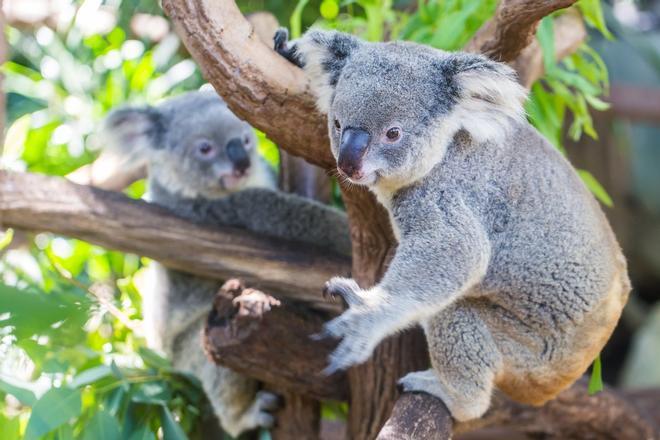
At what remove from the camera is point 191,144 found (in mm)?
4102

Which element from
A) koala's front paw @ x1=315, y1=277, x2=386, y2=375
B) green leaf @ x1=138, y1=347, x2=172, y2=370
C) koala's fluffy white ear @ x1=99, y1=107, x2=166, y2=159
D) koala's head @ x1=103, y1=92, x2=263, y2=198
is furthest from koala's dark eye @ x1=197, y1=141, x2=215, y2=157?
koala's front paw @ x1=315, y1=277, x2=386, y2=375

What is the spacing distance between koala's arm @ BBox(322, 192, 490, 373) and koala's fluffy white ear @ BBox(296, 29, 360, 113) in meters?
0.56

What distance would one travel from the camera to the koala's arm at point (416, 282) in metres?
2.45

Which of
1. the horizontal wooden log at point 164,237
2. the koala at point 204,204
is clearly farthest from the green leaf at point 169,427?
the horizontal wooden log at point 164,237

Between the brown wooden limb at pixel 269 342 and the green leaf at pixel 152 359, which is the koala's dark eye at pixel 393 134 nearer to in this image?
the brown wooden limb at pixel 269 342

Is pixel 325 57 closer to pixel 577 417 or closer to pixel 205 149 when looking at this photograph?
pixel 205 149

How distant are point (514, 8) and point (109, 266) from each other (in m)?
2.91

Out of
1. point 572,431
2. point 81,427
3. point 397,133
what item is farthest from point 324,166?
point 572,431

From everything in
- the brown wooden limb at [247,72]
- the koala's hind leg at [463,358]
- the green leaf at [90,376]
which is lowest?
the green leaf at [90,376]

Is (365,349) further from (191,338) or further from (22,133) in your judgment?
(22,133)

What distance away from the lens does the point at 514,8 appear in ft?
8.94

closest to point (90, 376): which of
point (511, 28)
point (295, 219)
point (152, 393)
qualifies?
point (152, 393)

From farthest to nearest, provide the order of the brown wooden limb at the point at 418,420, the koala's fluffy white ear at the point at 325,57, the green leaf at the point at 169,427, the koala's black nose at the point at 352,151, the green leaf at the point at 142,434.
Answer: the green leaf at the point at 169,427 < the green leaf at the point at 142,434 < the koala's fluffy white ear at the point at 325,57 < the brown wooden limb at the point at 418,420 < the koala's black nose at the point at 352,151

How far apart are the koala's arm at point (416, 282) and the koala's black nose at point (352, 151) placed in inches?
13.4
